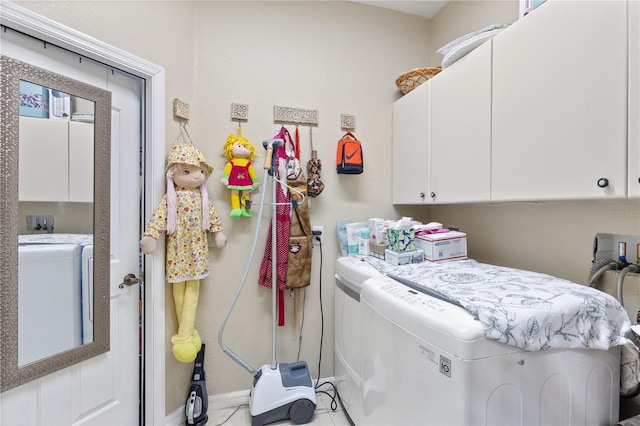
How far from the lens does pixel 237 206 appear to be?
72.8 inches

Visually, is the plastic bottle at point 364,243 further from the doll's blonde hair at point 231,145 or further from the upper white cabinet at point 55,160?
the upper white cabinet at point 55,160

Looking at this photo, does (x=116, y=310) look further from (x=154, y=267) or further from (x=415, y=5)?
(x=415, y=5)

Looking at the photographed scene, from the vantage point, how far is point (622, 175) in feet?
2.91

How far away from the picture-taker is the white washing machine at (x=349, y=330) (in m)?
1.48

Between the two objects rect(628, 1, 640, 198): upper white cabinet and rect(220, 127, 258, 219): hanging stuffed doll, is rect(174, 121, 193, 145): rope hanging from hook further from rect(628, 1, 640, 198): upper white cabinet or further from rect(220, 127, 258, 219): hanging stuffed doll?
rect(628, 1, 640, 198): upper white cabinet

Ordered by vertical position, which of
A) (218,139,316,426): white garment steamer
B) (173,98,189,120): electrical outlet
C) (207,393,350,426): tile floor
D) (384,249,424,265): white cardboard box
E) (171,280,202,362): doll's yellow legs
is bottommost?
(207,393,350,426): tile floor

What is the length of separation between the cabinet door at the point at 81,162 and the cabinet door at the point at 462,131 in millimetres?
1874

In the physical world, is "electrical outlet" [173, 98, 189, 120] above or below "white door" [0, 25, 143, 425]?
above

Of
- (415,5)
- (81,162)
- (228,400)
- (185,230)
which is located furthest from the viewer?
(415,5)

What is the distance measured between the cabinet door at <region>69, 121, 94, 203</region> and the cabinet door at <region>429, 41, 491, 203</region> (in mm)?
1874

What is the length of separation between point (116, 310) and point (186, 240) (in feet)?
1.64

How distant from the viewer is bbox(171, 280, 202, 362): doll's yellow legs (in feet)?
5.30


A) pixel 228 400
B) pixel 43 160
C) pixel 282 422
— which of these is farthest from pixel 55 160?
pixel 282 422

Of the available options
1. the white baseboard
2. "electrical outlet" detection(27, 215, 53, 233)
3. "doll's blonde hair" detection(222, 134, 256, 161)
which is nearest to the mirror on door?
"electrical outlet" detection(27, 215, 53, 233)
